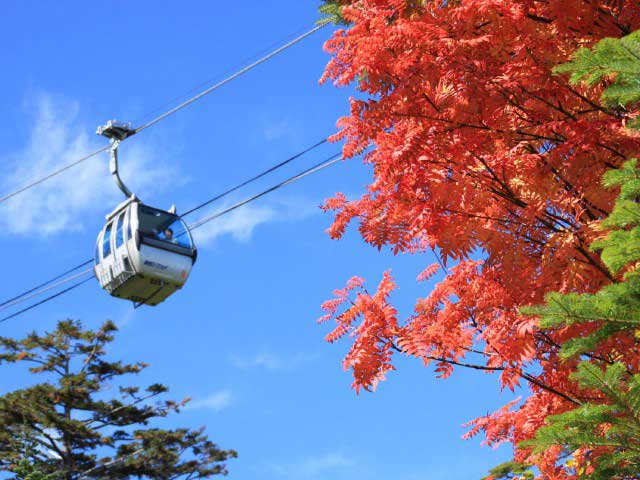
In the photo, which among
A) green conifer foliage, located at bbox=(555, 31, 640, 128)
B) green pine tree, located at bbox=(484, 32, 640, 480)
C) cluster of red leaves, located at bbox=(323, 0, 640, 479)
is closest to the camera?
green conifer foliage, located at bbox=(555, 31, 640, 128)

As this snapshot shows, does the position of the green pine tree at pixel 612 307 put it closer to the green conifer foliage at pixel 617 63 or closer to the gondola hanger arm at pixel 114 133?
the green conifer foliage at pixel 617 63

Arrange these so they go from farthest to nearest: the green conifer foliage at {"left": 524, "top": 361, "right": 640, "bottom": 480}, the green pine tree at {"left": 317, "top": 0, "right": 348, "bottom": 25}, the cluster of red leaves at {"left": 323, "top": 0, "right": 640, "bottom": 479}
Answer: the green pine tree at {"left": 317, "top": 0, "right": 348, "bottom": 25}
the cluster of red leaves at {"left": 323, "top": 0, "right": 640, "bottom": 479}
the green conifer foliage at {"left": 524, "top": 361, "right": 640, "bottom": 480}

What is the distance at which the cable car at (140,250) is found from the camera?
17.8 m

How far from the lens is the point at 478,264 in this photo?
8.23 meters

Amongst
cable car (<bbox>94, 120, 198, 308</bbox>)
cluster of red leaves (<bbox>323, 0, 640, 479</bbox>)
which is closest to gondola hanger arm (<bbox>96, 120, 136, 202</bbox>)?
cable car (<bbox>94, 120, 198, 308</bbox>)

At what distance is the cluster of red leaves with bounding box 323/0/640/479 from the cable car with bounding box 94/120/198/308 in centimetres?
1122

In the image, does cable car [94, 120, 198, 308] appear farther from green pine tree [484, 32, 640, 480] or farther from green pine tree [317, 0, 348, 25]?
green pine tree [484, 32, 640, 480]

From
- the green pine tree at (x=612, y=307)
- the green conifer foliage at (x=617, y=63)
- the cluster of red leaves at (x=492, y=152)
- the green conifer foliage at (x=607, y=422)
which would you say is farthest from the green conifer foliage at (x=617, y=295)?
the cluster of red leaves at (x=492, y=152)

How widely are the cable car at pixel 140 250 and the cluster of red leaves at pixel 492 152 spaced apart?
36.8ft

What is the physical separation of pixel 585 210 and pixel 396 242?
1.92m

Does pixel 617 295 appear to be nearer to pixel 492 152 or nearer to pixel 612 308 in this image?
pixel 612 308

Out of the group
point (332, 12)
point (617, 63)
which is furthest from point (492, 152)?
point (332, 12)

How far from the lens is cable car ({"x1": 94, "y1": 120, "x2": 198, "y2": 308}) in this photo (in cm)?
1777

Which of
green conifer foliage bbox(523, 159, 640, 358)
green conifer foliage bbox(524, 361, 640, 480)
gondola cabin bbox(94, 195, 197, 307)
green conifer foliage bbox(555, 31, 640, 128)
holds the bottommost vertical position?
green conifer foliage bbox(524, 361, 640, 480)
